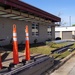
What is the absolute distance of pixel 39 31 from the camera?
29375 millimetres

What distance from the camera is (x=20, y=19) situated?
23.0 meters

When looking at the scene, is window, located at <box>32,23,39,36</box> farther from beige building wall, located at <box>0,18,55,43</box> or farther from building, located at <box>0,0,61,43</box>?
beige building wall, located at <box>0,18,55,43</box>

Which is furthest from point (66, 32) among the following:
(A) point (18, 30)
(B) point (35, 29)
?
(A) point (18, 30)

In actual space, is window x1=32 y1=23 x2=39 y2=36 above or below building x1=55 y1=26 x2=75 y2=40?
above

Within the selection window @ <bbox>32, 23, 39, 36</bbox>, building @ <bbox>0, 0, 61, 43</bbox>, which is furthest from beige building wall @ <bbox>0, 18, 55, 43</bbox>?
window @ <bbox>32, 23, 39, 36</bbox>

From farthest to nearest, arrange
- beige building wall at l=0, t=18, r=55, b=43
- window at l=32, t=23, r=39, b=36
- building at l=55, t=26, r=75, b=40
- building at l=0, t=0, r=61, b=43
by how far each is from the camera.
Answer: building at l=55, t=26, r=75, b=40 < window at l=32, t=23, r=39, b=36 < beige building wall at l=0, t=18, r=55, b=43 < building at l=0, t=0, r=61, b=43

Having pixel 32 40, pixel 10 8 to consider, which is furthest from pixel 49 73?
pixel 32 40

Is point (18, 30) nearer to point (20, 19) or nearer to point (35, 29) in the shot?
point (20, 19)

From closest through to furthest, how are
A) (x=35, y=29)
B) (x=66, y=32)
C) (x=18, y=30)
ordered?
1. (x=18, y=30)
2. (x=35, y=29)
3. (x=66, y=32)

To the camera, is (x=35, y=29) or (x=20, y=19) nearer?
(x=20, y=19)

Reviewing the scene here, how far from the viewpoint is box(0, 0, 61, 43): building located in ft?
58.5

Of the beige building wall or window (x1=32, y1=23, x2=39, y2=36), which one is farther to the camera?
window (x1=32, y1=23, x2=39, y2=36)

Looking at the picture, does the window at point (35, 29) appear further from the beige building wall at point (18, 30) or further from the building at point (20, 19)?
the beige building wall at point (18, 30)

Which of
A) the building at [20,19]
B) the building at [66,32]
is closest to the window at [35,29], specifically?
the building at [20,19]
